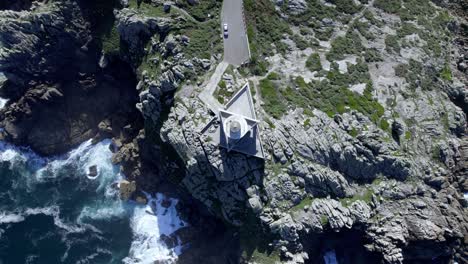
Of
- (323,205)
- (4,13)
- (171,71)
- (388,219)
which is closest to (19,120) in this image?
(4,13)

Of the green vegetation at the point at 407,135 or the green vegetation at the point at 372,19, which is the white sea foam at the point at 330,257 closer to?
the green vegetation at the point at 407,135

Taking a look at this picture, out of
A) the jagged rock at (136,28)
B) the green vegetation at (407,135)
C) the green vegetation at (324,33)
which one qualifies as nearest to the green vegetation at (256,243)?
the green vegetation at (407,135)

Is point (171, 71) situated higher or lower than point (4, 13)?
lower

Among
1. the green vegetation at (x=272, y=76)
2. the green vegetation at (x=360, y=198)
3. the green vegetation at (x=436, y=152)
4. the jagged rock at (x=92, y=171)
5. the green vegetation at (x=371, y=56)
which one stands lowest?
the green vegetation at (x=360, y=198)

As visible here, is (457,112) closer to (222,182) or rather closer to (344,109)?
(344,109)

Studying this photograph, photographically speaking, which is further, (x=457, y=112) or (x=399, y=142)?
(x=457, y=112)

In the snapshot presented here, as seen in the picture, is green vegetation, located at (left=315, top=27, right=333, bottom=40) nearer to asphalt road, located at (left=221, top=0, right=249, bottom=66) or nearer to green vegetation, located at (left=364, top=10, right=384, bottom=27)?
green vegetation, located at (left=364, top=10, right=384, bottom=27)
